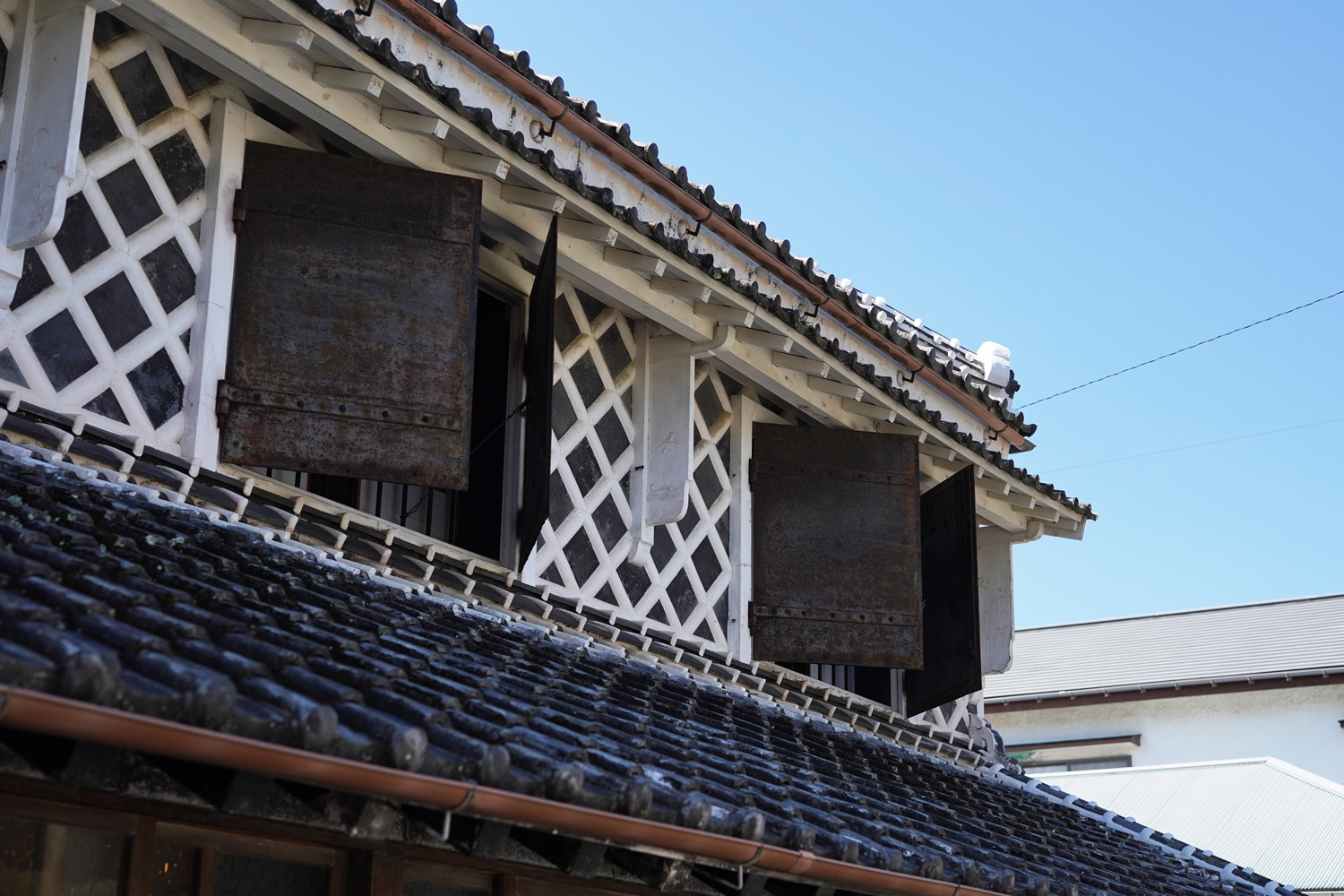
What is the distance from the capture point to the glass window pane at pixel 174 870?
371 cm

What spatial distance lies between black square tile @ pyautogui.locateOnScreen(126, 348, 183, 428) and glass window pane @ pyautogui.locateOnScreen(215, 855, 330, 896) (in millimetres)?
2355

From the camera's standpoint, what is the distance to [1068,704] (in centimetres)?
2261

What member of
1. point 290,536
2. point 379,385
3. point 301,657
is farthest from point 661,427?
point 301,657

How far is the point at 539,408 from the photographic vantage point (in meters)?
6.79

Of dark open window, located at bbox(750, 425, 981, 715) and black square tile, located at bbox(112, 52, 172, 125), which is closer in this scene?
black square tile, located at bbox(112, 52, 172, 125)

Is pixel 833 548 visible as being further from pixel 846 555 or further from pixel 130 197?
pixel 130 197

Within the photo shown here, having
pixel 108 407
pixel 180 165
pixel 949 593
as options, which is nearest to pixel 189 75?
pixel 180 165

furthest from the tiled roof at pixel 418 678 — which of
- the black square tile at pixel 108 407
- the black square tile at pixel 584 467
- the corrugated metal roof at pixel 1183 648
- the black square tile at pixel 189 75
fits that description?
the corrugated metal roof at pixel 1183 648

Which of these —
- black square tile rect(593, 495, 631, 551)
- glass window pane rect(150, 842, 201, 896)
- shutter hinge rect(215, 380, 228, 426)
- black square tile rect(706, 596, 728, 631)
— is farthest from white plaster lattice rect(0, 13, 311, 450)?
black square tile rect(706, 596, 728, 631)

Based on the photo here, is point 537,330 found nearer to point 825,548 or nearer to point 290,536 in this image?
point 290,536

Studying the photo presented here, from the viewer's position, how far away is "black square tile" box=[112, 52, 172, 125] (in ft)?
19.1

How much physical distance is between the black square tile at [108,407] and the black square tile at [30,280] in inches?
17.5

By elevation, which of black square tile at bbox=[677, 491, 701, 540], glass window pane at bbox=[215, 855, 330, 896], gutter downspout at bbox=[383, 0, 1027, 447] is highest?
gutter downspout at bbox=[383, 0, 1027, 447]

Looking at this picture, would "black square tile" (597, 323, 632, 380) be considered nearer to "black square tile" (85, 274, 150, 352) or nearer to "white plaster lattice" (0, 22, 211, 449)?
"white plaster lattice" (0, 22, 211, 449)
